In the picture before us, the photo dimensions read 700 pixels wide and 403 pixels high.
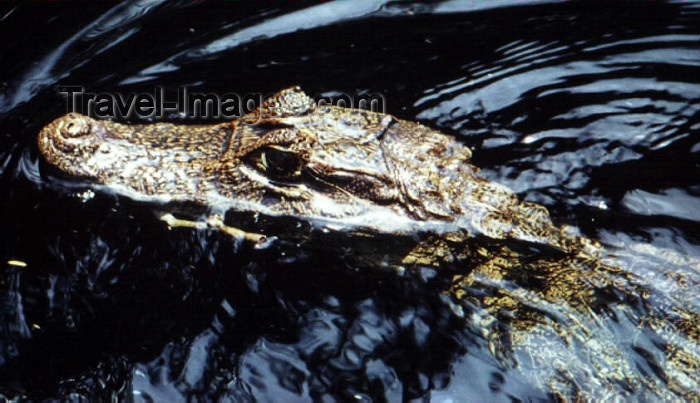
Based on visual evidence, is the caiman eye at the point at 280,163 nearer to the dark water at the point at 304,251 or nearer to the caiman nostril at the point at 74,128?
the dark water at the point at 304,251

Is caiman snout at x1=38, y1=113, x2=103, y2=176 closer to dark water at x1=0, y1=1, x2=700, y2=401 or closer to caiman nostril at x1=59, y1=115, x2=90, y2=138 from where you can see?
caiman nostril at x1=59, y1=115, x2=90, y2=138

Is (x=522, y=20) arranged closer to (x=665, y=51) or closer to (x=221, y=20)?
(x=665, y=51)

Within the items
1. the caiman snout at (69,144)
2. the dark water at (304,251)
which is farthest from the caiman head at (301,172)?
the dark water at (304,251)

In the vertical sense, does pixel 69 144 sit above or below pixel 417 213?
above

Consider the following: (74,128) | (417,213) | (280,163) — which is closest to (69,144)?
(74,128)

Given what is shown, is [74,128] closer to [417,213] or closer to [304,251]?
[304,251]

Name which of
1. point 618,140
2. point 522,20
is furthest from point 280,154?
point 522,20

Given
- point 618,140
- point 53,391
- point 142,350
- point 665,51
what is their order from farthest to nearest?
point 665,51 → point 618,140 → point 142,350 → point 53,391
